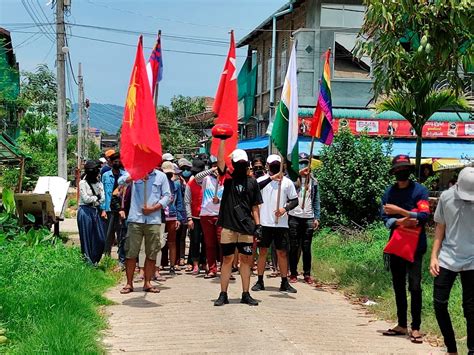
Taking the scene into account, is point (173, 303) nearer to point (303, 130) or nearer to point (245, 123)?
point (303, 130)

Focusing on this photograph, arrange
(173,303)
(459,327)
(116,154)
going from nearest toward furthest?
(459,327) → (173,303) → (116,154)

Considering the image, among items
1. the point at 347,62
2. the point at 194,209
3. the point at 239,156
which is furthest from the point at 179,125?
the point at 239,156

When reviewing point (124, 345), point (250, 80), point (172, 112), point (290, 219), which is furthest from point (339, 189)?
point (172, 112)

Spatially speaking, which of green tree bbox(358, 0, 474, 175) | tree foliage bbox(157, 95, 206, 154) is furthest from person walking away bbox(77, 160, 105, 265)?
tree foliage bbox(157, 95, 206, 154)

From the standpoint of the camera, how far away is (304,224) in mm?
9852

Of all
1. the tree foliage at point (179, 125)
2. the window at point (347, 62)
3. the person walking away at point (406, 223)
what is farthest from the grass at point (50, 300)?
the tree foliage at point (179, 125)

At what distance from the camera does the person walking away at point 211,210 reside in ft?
32.8

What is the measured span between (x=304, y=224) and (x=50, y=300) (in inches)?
168

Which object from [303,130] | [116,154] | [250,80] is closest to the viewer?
[116,154]

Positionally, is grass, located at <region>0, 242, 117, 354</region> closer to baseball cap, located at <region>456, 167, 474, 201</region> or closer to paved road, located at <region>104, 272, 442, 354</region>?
paved road, located at <region>104, 272, 442, 354</region>

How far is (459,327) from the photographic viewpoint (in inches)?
273

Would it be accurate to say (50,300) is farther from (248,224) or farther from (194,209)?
(194,209)

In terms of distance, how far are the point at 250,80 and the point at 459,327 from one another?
85.7 ft

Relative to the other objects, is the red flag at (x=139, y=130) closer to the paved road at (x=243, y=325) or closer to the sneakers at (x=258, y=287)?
the paved road at (x=243, y=325)
